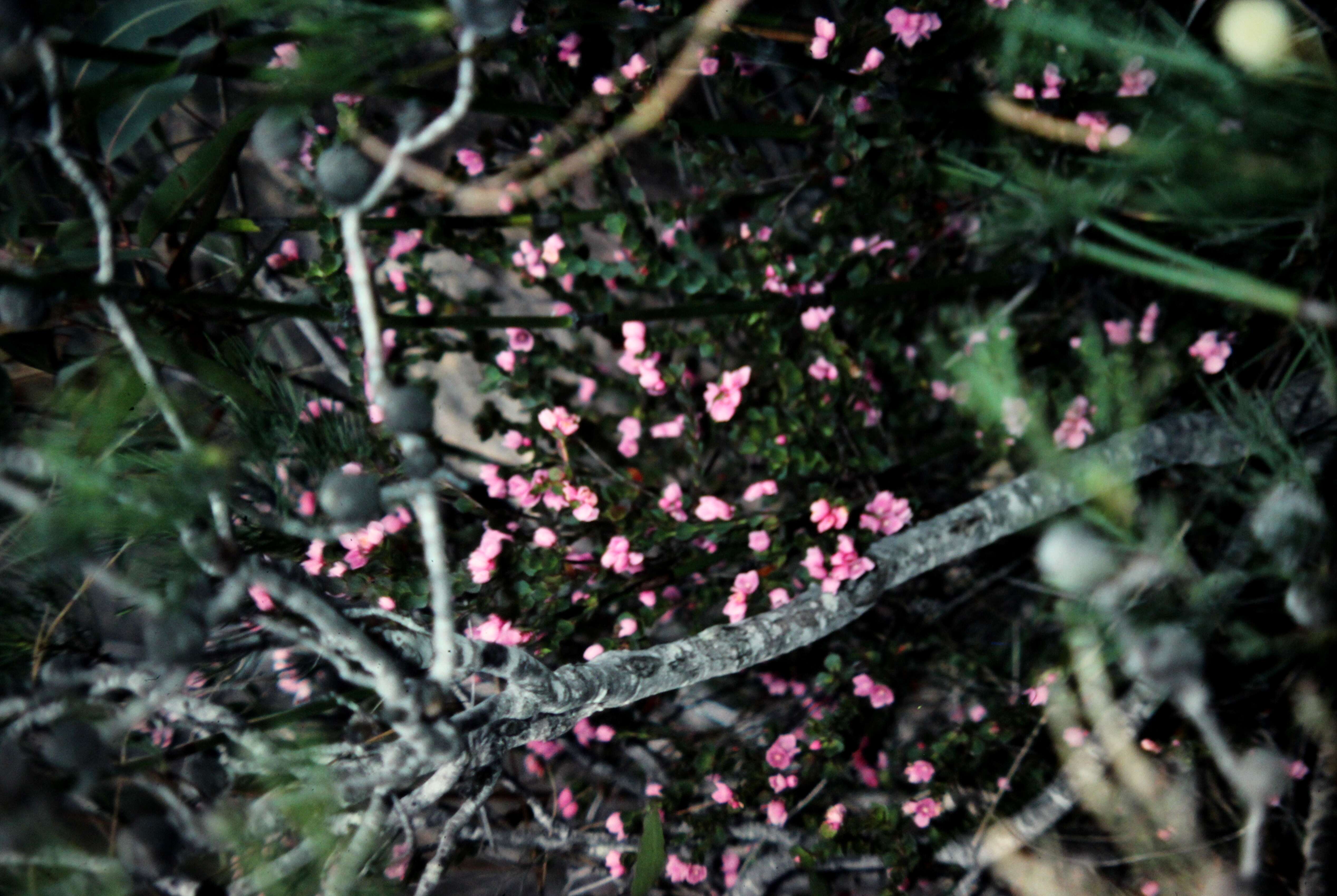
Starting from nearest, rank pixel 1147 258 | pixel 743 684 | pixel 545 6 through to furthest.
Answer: pixel 545 6 → pixel 1147 258 → pixel 743 684

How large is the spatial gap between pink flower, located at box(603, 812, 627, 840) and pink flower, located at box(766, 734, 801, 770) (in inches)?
10.9

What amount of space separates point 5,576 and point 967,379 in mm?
1481

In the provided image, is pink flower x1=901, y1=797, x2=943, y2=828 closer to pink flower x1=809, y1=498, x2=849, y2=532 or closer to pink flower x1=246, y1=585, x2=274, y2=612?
pink flower x1=809, y1=498, x2=849, y2=532

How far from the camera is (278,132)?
605 mm

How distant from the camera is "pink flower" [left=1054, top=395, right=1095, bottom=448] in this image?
1.28 m

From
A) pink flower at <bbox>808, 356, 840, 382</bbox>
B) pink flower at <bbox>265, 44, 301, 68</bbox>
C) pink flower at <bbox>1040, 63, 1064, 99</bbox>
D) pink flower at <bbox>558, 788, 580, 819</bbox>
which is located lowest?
pink flower at <bbox>558, 788, 580, 819</bbox>

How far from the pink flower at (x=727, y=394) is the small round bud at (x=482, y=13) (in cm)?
69

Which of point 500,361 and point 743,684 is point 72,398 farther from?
point 743,684

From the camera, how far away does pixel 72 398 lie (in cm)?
79

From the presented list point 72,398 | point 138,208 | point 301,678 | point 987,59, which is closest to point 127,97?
point 72,398

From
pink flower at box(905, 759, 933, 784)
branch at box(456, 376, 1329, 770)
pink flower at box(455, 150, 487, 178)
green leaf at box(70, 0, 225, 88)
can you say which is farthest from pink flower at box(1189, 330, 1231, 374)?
green leaf at box(70, 0, 225, 88)

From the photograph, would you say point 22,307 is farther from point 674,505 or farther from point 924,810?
point 924,810

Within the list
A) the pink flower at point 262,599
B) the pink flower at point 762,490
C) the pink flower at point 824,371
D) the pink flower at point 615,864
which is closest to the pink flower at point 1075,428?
the pink flower at point 824,371

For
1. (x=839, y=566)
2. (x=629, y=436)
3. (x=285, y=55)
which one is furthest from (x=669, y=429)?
(x=285, y=55)
